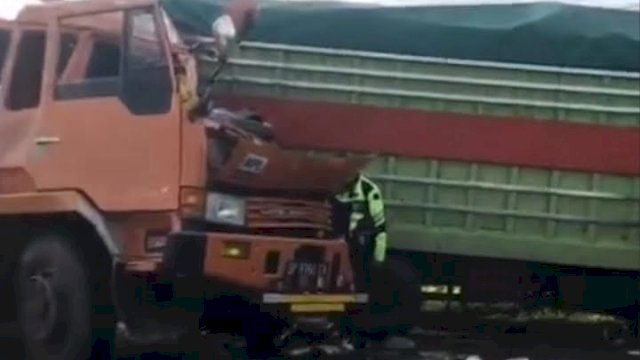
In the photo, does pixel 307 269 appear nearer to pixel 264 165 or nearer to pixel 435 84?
pixel 264 165

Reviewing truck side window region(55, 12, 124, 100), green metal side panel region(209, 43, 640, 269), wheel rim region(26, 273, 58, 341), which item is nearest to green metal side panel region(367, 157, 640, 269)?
green metal side panel region(209, 43, 640, 269)

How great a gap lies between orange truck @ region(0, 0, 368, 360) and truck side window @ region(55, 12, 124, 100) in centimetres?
1

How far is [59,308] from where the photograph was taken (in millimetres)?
9102

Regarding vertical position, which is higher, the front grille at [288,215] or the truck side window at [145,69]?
the truck side window at [145,69]

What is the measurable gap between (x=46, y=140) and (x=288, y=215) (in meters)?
1.48

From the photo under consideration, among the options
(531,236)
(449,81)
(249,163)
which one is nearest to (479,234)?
(531,236)

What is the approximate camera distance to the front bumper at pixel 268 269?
8.42 m

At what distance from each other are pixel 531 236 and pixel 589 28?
4.27 ft

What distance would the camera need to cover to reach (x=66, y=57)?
9.18 m

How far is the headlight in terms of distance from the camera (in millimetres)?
8602

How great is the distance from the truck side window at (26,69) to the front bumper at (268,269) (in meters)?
1.56

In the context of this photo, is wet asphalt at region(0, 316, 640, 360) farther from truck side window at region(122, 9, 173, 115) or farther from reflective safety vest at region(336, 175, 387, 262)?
truck side window at region(122, 9, 173, 115)

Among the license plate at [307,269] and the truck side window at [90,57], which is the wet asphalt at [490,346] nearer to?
the license plate at [307,269]

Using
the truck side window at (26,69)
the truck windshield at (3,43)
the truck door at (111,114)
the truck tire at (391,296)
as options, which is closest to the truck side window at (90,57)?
the truck door at (111,114)
